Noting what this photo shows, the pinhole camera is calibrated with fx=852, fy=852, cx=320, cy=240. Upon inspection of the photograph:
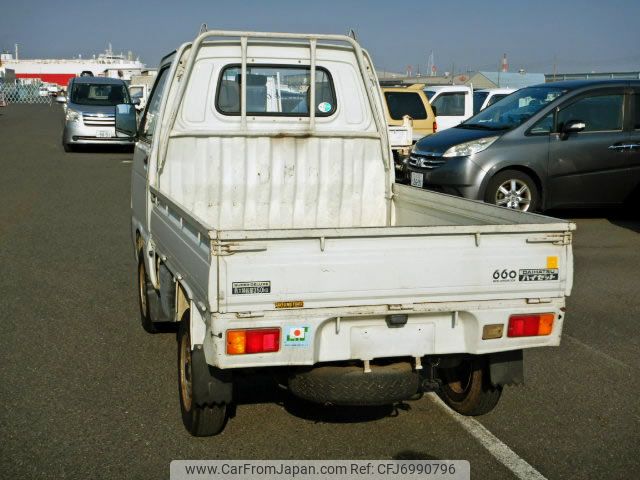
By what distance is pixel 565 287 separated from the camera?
4.25 meters

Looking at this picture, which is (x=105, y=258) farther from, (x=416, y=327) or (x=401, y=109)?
(x=401, y=109)

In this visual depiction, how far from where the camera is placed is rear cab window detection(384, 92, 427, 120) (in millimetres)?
17969

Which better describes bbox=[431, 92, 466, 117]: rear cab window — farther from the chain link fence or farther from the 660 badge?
the chain link fence

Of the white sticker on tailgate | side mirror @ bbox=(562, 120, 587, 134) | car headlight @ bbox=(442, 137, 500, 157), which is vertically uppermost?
side mirror @ bbox=(562, 120, 587, 134)

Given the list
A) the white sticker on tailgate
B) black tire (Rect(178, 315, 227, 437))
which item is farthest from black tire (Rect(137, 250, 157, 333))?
the white sticker on tailgate

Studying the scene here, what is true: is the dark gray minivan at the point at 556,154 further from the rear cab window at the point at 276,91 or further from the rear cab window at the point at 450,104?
the rear cab window at the point at 450,104

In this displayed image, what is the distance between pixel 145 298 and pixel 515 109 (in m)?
7.45

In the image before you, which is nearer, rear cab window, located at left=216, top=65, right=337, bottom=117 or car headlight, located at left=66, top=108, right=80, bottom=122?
rear cab window, located at left=216, top=65, right=337, bottom=117

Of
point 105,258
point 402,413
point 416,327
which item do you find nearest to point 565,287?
point 416,327

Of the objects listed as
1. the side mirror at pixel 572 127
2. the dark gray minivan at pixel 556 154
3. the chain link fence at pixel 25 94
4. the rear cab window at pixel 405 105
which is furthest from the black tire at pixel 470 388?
the chain link fence at pixel 25 94

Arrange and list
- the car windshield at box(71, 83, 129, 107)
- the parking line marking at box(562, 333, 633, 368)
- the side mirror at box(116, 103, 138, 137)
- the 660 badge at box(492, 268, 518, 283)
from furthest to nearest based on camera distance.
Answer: the car windshield at box(71, 83, 129, 107) → the side mirror at box(116, 103, 138, 137) → the parking line marking at box(562, 333, 633, 368) → the 660 badge at box(492, 268, 518, 283)

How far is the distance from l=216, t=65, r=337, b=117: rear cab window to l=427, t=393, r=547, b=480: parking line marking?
235cm

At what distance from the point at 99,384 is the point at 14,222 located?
7008mm

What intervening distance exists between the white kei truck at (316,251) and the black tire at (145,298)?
4 cm
